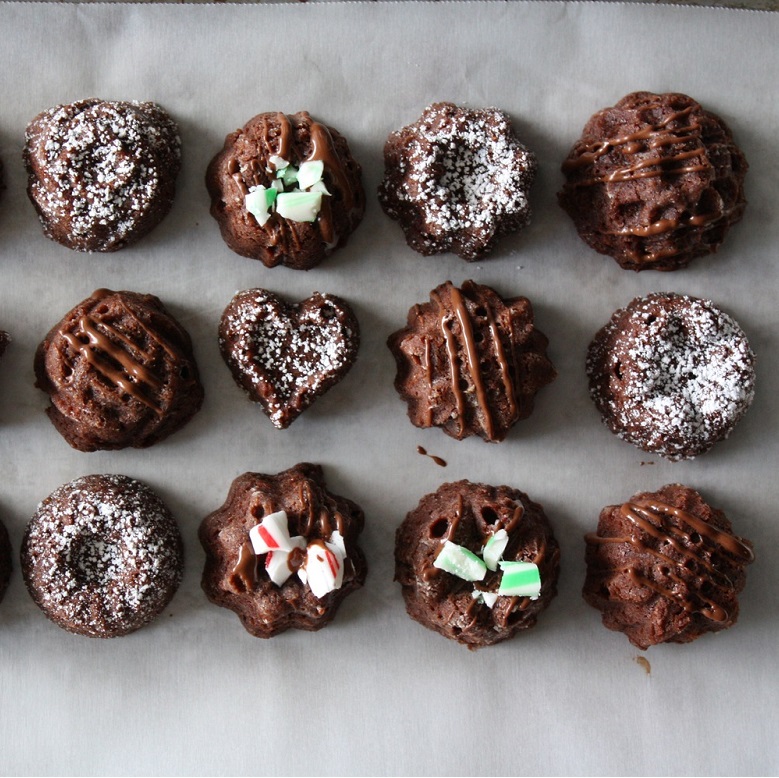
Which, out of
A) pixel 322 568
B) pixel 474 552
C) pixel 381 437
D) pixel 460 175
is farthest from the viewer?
pixel 381 437

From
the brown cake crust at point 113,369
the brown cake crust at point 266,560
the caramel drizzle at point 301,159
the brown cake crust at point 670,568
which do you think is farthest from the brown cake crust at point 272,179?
the brown cake crust at point 670,568

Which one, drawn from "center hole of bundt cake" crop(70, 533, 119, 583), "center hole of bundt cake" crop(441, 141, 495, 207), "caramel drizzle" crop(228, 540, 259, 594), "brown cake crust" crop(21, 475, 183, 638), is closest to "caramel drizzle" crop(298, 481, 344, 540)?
"caramel drizzle" crop(228, 540, 259, 594)

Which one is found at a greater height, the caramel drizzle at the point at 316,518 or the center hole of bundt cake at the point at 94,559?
the caramel drizzle at the point at 316,518

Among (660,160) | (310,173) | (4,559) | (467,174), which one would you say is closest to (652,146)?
(660,160)

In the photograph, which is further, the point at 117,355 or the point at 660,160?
the point at 660,160

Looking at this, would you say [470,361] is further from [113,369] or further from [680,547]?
[113,369]

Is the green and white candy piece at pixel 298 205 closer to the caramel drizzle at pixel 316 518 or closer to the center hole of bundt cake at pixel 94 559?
the caramel drizzle at pixel 316 518

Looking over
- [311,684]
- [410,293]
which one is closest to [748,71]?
[410,293]

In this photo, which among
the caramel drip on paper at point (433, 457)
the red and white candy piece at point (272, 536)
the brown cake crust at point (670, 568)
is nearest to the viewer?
the red and white candy piece at point (272, 536)

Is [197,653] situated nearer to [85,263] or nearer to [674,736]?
[85,263]
